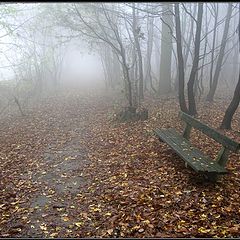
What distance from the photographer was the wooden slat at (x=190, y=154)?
583 centimetres

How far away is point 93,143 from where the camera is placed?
34.1 ft

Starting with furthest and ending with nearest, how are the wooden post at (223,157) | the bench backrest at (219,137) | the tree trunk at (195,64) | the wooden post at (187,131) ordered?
the tree trunk at (195,64)
the wooden post at (187,131)
the wooden post at (223,157)
the bench backrest at (219,137)

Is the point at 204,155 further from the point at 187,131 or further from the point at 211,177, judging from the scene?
the point at 187,131

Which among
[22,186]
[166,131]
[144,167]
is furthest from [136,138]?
[22,186]

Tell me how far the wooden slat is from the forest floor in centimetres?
37

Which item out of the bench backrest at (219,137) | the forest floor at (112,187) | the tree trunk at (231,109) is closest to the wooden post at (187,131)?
the bench backrest at (219,137)

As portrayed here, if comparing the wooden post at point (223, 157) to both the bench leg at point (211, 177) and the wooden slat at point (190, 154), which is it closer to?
the wooden slat at point (190, 154)

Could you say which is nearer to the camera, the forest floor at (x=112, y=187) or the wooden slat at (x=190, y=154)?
the forest floor at (x=112, y=187)

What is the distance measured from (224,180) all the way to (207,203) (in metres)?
1.03

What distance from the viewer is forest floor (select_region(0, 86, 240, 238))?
501 centimetres

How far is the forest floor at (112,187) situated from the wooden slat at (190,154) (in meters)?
0.37

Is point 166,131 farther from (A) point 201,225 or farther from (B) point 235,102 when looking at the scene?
(A) point 201,225

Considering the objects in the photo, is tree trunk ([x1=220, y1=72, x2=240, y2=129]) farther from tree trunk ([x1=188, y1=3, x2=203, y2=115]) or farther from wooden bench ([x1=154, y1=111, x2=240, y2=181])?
wooden bench ([x1=154, y1=111, x2=240, y2=181])

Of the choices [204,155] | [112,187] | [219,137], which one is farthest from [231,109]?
[112,187]
